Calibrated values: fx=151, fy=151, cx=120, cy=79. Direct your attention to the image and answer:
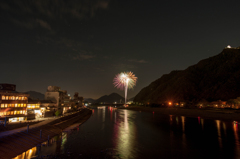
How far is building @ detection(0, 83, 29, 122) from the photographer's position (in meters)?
47.2

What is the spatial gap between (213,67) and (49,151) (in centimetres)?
21365

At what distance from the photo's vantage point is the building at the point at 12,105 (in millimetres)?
47213

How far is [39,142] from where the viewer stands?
2803 centimetres

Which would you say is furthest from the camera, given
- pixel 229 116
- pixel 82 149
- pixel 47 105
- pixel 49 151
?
pixel 47 105

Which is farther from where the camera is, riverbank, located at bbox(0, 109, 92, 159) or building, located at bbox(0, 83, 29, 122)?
building, located at bbox(0, 83, 29, 122)

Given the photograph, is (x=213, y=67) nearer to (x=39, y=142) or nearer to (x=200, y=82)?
(x=200, y=82)

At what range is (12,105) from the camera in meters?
50.8

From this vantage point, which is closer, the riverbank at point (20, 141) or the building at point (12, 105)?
the riverbank at point (20, 141)

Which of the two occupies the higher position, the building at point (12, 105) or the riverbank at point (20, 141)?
the building at point (12, 105)

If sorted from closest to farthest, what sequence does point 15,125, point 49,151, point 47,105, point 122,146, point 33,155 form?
point 33,155
point 49,151
point 122,146
point 15,125
point 47,105

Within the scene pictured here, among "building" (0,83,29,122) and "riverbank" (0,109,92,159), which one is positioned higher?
"building" (0,83,29,122)

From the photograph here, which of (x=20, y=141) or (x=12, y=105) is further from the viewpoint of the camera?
(x=12, y=105)

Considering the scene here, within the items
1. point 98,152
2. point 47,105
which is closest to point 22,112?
point 47,105

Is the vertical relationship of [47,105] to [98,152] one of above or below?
above
